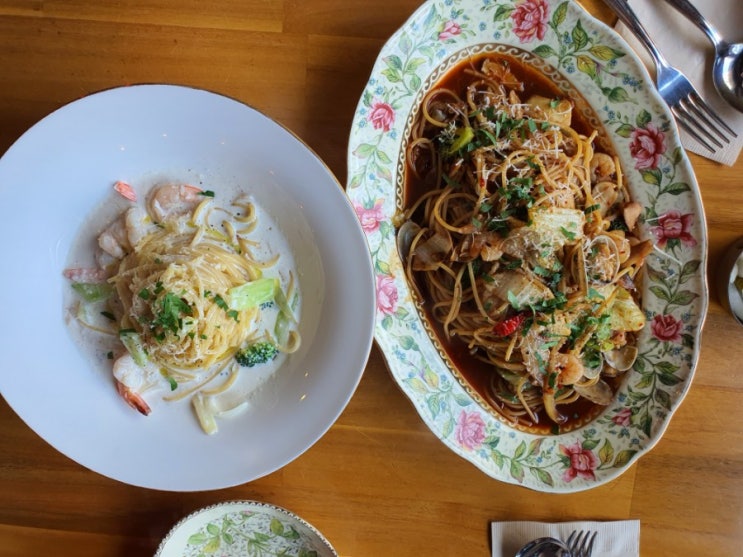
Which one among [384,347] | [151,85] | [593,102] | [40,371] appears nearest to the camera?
[151,85]

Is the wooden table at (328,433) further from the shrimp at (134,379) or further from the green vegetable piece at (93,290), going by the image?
the green vegetable piece at (93,290)

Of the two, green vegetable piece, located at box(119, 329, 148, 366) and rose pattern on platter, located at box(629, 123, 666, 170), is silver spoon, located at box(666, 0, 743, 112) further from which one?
green vegetable piece, located at box(119, 329, 148, 366)

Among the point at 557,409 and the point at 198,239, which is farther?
the point at 557,409

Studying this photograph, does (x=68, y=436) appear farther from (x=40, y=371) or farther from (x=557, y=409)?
(x=557, y=409)

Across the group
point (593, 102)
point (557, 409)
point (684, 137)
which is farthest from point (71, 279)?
point (684, 137)

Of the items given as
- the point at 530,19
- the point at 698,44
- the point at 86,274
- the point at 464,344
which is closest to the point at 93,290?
the point at 86,274

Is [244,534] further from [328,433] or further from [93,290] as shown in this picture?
[93,290]
